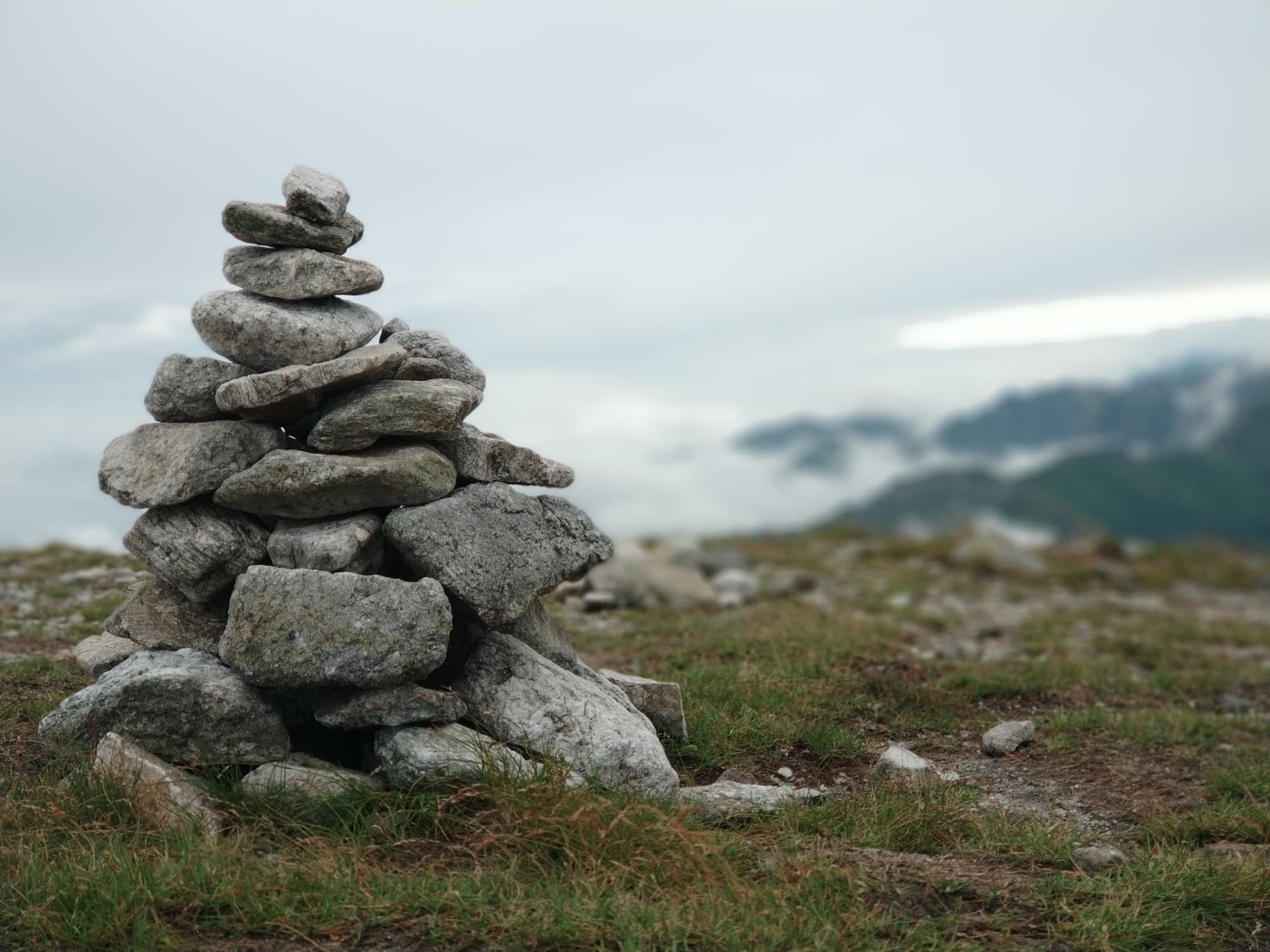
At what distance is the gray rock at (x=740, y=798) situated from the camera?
26.2ft

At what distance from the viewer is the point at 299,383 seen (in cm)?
822

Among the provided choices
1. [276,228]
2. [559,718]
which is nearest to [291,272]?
[276,228]

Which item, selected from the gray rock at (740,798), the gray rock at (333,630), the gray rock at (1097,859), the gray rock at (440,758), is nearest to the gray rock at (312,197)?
the gray rock at (333,630)

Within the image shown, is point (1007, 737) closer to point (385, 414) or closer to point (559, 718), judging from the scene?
point (559, 718)

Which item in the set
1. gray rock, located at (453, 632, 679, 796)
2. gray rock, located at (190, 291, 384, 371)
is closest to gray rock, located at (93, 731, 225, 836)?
gray rock, located at (453, 632, 679, 796)

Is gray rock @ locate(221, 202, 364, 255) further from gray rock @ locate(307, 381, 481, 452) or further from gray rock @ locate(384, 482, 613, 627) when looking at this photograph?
gray rock @ locate(384, 482, 613, 627)

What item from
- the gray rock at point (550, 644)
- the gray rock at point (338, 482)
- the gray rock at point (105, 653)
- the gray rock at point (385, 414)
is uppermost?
the gray rock at point (385, 414)

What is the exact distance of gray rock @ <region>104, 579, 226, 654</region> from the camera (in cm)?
870

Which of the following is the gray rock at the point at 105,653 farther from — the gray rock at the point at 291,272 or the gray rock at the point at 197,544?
the gray rock at the point at 291,272

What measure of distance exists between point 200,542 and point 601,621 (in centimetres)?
839

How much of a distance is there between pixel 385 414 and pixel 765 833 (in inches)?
164

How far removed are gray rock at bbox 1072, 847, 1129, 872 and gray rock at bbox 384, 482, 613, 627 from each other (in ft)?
14.1

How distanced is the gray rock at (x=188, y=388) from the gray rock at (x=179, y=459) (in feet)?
0.32

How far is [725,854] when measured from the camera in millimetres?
7133
